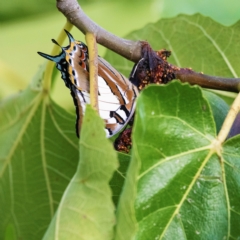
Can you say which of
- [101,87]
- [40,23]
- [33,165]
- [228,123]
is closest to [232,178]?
[228,123]

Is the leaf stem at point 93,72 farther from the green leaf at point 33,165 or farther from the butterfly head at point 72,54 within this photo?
the green leaf at point 33,165

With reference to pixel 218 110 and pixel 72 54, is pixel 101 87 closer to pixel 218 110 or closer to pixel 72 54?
pixel 72 54

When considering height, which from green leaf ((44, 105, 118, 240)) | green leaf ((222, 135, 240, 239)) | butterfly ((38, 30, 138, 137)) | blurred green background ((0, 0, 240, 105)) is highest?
blurred green background ((0, 0, 240, 105))

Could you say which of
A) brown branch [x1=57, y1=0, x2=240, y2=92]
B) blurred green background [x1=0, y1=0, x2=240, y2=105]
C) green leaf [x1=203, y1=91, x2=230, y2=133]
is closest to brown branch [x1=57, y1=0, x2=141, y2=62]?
brown branch [x1=57, y1=0, x2=240, y2=92]

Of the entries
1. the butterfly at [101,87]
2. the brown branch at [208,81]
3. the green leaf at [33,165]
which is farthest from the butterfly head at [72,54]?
the green leaf at [33,165]

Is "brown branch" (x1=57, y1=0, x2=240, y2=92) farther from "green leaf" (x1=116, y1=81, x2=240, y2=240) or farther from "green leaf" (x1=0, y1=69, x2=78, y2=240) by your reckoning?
"green leaf" (x1=0, y1=69, x2=78, y2=240)

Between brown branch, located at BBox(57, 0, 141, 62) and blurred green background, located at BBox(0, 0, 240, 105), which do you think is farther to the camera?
blurred green background, located at BBox(0, 0, 240, 105)
